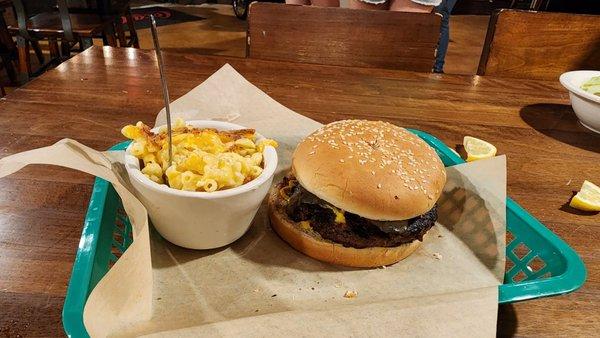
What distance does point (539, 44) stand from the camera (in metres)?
2.31

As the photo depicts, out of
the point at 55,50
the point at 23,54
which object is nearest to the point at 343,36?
the point at 23,54

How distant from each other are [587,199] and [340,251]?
79 cm

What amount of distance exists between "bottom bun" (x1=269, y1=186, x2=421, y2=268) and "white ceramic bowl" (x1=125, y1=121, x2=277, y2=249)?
0.12 metres

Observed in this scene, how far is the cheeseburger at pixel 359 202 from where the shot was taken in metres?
1.06

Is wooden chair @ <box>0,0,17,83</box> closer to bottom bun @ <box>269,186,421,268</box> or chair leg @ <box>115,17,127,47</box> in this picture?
chair leg @ <box>115,17,127,47</box>

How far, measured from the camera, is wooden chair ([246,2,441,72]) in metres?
2.27

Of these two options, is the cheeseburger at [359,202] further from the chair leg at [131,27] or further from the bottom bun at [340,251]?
the chair leg at [131,27]

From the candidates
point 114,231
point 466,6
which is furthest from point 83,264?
point 466,6

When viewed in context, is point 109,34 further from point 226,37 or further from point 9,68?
point 226,37

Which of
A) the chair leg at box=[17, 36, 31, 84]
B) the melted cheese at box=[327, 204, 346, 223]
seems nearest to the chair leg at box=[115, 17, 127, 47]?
the chair leg at box=[17, 36, 31, 84]

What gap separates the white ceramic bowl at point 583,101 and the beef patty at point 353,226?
0.99 m

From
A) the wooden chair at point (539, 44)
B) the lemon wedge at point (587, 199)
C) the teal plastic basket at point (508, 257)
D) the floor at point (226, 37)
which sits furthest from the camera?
the floor at point (226, 37)

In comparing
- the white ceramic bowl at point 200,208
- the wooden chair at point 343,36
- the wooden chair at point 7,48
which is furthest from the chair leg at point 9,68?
the white ceramic bowl at point 200,208

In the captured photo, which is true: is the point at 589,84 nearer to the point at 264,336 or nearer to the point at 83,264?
the point at 264,336
